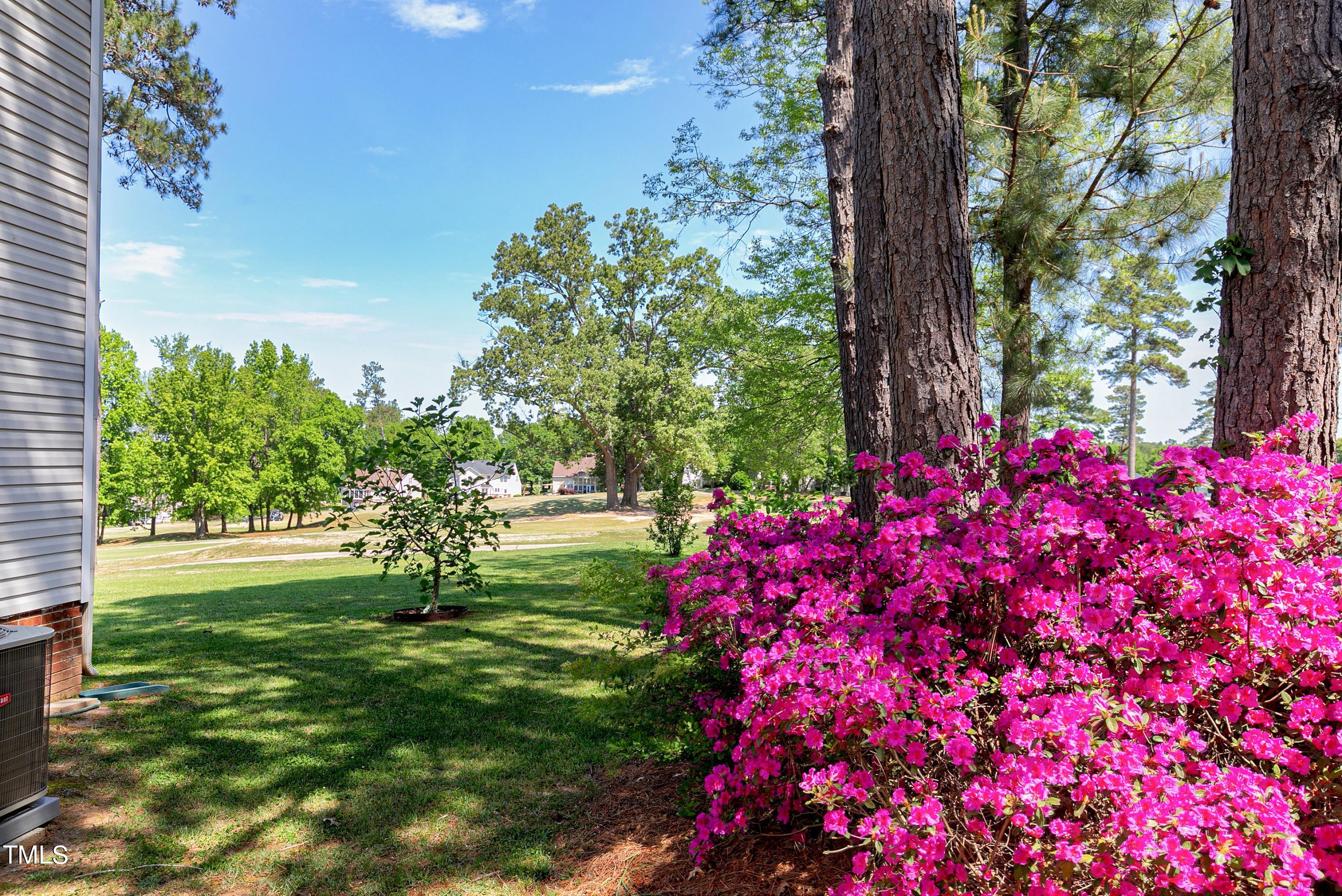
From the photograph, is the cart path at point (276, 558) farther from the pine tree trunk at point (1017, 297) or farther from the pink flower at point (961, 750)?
the pink flower at point (961, 750)

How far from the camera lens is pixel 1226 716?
188 cm

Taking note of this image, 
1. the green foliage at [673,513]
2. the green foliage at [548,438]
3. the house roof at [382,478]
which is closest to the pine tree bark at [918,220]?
the house roof at [382,478]

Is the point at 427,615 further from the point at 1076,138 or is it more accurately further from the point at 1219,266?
the point at 1076,138

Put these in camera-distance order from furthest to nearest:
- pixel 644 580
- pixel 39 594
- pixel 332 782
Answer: pixel 39 594, pixel 644 580, pixel 332 782

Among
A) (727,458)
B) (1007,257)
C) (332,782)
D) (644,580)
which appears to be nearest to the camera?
(332,782)

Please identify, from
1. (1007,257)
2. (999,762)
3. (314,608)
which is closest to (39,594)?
(314,608)

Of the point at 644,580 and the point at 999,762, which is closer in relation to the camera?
the point at 999,762

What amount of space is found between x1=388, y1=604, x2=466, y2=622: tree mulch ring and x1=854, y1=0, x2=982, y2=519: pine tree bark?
576 cm

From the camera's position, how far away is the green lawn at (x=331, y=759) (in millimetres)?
2705

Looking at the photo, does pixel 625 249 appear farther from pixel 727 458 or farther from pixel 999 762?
pixel 999 762

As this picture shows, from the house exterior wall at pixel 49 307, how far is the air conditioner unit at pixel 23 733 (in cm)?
A: 179

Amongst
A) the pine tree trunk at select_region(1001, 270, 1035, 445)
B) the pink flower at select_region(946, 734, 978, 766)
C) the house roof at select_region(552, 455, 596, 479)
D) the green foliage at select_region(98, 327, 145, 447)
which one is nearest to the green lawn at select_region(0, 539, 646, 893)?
the pink flower at select_region(946, 734, 978, 766)

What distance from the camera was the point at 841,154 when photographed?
5.88m

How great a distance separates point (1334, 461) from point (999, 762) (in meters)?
2.86
